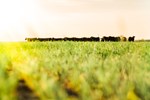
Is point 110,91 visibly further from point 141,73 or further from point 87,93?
point 141,73

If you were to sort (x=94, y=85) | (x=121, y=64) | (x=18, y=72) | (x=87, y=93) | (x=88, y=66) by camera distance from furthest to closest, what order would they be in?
(x=121, y=64)
(x=88, y=66)
(x=18, y=72)
(x=94, y=85)
(x=87, y=93)

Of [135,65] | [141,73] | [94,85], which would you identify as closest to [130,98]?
[94,85]

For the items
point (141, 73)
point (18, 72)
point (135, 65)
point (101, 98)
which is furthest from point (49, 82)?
point (135, 65)

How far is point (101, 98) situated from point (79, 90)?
475 millimetres

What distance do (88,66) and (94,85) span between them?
966 millimetres

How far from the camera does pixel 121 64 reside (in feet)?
26.1

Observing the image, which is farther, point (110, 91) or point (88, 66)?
point (88, 66)

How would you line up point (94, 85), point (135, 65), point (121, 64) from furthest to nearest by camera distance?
point (121, 64) < point (135, 65) < point (94, 85)

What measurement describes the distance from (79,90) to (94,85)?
0.91 ft

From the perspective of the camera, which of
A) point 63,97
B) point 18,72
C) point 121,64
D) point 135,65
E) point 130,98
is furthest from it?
point 121,64

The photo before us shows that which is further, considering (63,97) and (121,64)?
(121,64)

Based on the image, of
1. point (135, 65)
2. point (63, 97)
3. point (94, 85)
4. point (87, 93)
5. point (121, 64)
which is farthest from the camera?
point (121, 64)

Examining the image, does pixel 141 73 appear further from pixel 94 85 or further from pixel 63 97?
pixel 63 97

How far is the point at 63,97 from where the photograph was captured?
4672mm
